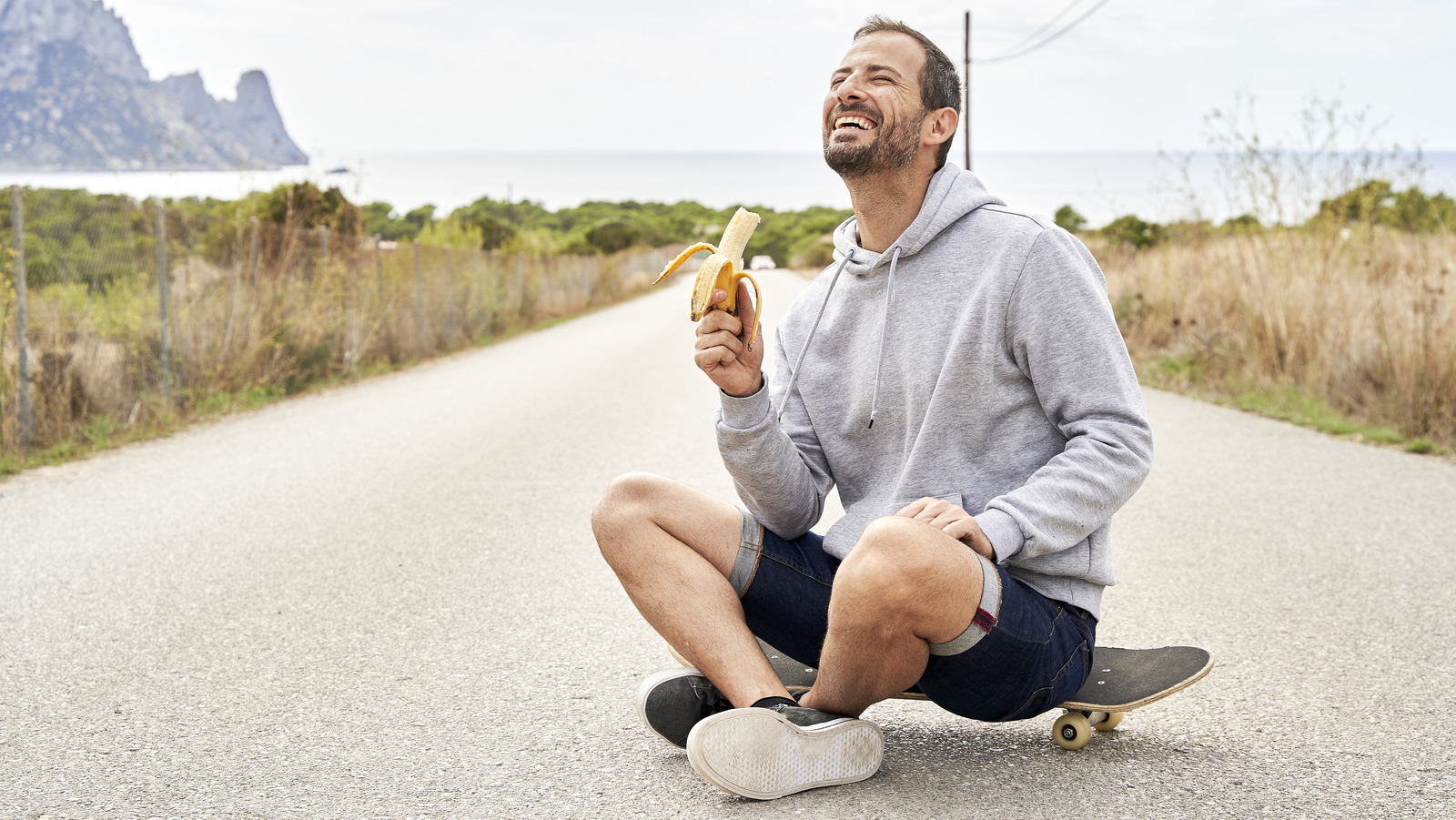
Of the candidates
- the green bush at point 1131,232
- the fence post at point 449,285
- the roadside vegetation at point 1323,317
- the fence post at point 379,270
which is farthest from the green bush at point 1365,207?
the fence post at point 449,285

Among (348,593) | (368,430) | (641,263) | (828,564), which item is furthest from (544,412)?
(641,263)

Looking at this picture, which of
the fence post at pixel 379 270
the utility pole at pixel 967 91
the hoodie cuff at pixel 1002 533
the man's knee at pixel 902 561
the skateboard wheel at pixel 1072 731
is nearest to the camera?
the man's knee at pixel 902 561

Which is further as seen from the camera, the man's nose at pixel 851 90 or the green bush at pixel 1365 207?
the green bush at pixel 1365 207

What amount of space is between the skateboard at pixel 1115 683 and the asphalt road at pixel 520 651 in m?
0.09

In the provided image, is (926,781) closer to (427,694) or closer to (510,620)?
(427,694)

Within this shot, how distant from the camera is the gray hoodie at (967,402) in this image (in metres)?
2.45

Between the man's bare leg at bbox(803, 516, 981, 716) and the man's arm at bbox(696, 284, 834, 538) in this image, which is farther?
the man's arm at bbox(696, 284, 834, 538)

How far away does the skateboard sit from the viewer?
9.04 feet

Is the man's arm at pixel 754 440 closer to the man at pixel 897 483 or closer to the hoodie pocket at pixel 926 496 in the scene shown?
the man at pixel 897 483

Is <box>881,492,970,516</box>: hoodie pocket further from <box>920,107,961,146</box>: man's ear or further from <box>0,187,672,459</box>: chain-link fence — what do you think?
<box>0,187,672,459</box>: chain-link fence

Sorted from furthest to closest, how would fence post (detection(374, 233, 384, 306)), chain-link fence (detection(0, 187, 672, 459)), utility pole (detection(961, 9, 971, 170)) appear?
1. utility pole (detection(961, 9, 971, 170))
2. fence post (detection(374, 233, 384, 306))
3. chain-link fence (detection(0, 187, 672, 459))

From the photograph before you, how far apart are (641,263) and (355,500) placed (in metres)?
57.3

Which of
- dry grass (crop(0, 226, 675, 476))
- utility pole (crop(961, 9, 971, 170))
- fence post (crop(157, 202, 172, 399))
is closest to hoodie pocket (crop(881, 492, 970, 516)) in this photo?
dry grass (crop(0, 226, 675, 476))

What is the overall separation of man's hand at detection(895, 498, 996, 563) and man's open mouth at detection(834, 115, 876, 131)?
3.10 feet
